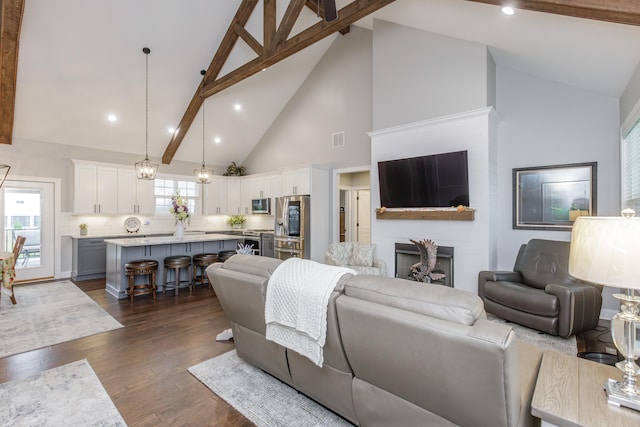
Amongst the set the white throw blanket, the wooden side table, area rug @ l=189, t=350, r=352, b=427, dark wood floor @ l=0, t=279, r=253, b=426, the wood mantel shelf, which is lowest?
dark wood floor @ l=0, t=279, r=253, b=426

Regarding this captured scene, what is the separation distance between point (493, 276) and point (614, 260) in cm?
303

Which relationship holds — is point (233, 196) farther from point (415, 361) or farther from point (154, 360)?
point (415, 361)

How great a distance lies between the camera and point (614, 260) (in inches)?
45.9

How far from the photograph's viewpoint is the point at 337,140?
6.67m

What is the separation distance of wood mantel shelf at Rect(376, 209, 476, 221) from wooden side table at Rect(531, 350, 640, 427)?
9.94ft

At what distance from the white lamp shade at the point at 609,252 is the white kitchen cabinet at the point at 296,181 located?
17.9ft

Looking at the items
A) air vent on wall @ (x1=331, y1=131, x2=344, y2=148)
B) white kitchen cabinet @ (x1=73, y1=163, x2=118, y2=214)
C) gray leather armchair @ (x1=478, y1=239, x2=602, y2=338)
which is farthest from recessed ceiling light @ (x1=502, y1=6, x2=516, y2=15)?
white kitchen cabinet @ (x1=73, y1=163, x2=118, y2=214)

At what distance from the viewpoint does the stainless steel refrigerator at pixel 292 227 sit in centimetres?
649

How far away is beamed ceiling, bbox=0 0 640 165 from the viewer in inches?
130

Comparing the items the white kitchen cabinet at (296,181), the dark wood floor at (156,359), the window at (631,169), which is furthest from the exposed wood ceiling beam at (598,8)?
the white kitchen cabinet at (296,181)

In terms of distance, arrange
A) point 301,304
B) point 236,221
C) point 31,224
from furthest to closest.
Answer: point 236,221 < point 31,224 < point 301,304

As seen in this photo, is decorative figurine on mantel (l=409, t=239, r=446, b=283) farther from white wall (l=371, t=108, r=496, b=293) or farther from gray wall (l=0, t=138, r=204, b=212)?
gray wall (l=0, t=138, r=204, b=212)

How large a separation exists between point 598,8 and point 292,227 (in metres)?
5.49

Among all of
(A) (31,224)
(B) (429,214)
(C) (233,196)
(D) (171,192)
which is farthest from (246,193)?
(B) (429,214)
